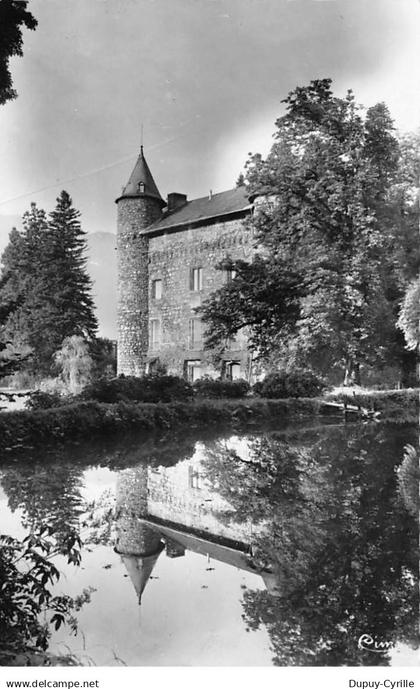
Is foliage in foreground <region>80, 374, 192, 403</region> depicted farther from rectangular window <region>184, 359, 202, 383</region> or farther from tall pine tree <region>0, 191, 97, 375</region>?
tall pine tree <region>0, 191, 97, 375</region>

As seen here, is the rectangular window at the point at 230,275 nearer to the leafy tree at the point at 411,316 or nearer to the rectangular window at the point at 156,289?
the rectangular window at the point at 156,289

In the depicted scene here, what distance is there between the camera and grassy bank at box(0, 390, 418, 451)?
609 cm

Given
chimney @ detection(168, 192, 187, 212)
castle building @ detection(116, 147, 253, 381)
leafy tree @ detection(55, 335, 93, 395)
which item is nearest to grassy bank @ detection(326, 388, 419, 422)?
castle building @ detection(116, 147, 253, 381)

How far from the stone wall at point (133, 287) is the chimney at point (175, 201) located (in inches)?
6.3

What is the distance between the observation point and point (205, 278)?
5695mm

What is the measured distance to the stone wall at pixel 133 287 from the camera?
5.73m

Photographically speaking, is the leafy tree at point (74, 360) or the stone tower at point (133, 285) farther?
the leafy tree at point (74, 360)

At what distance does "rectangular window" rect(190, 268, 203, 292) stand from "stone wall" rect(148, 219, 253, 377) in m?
0.04

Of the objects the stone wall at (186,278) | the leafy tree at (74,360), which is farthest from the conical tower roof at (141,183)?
the leafy tree at (74,360)

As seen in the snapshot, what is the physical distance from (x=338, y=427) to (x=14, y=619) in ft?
20.1

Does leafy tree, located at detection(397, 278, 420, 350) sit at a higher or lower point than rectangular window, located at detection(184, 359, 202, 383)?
higher

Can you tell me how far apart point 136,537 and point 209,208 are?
326 cm

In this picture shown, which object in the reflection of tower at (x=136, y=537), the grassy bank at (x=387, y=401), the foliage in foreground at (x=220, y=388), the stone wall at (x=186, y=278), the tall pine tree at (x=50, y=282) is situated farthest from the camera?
the foliage in foreground at (x=220, y=388)

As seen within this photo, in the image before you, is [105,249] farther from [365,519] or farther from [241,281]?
[365,519]
